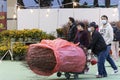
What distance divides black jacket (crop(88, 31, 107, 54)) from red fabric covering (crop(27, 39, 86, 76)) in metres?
0.68

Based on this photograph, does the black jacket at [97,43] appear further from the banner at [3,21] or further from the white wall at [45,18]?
the banner at [3,21]

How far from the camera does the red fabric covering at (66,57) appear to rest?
11.5 metres

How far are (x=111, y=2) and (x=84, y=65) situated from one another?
1677 centimetres

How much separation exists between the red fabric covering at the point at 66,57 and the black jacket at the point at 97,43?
0.68 m

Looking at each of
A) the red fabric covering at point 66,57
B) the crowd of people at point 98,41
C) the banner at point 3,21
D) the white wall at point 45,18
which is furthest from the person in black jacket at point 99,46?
the banner at point 3,21

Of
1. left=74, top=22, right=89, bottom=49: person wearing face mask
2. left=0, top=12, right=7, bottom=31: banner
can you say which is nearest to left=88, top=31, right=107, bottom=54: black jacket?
left=74, top=22, right=89, bottom=49: person wearing face mask

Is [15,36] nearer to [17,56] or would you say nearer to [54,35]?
[17,56]

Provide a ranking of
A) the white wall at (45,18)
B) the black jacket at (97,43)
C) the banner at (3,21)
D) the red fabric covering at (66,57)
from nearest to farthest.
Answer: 1. the red fabric covering at (66,57)
2. the black jacket at (97,43)
3. the white wall at (45,18)
4. the banner at (3,21)

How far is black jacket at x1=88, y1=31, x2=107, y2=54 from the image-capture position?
502 inches

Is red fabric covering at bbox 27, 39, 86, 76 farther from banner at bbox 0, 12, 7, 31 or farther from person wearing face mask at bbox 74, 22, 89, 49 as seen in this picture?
banner at bbox 0, 12, 7, 31

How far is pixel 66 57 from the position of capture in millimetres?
11688

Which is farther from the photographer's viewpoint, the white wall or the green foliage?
the white wall

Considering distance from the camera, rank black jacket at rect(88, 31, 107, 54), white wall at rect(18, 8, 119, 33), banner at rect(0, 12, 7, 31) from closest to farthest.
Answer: black jacket at rect(88, 31, 107, 54) < white wall at rect(18, 8, 119, 33) < banner at rect(0, 12, 7, 31)

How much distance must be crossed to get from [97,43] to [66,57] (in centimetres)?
153
